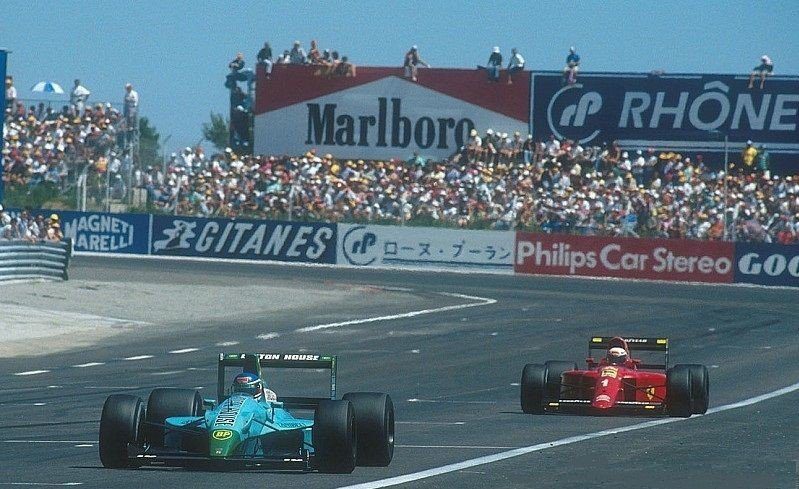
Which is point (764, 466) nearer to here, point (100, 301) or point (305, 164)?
point (100, 301)

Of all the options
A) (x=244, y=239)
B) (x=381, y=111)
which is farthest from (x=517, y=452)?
(x=381, y=111)

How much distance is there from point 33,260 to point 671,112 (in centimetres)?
2639

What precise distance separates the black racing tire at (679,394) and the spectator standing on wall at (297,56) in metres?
43.3

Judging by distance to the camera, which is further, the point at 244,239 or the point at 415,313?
the point at 244,239

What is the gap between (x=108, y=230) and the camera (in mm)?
51719

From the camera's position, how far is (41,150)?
52.3m

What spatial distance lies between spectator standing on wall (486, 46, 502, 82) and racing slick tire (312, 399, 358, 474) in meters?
45.6

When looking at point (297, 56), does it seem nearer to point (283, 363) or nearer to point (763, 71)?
point (763, 71)

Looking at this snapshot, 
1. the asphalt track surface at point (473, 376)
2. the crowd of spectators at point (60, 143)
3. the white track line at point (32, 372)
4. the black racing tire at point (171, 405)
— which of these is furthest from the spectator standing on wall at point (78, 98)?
the black racing tire at point (171, 405)

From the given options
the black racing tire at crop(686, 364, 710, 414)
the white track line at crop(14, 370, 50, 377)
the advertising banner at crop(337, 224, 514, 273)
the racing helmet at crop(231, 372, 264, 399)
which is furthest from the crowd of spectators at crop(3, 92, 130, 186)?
the racing helmet at crop(231, 372, 264, 399)

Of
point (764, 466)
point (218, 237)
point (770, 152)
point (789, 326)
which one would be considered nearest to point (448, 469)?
point (764, 466)

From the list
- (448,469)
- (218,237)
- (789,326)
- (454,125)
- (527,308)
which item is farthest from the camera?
(454,125)

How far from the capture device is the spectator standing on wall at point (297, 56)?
58031 mm

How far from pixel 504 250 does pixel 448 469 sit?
118 ft
